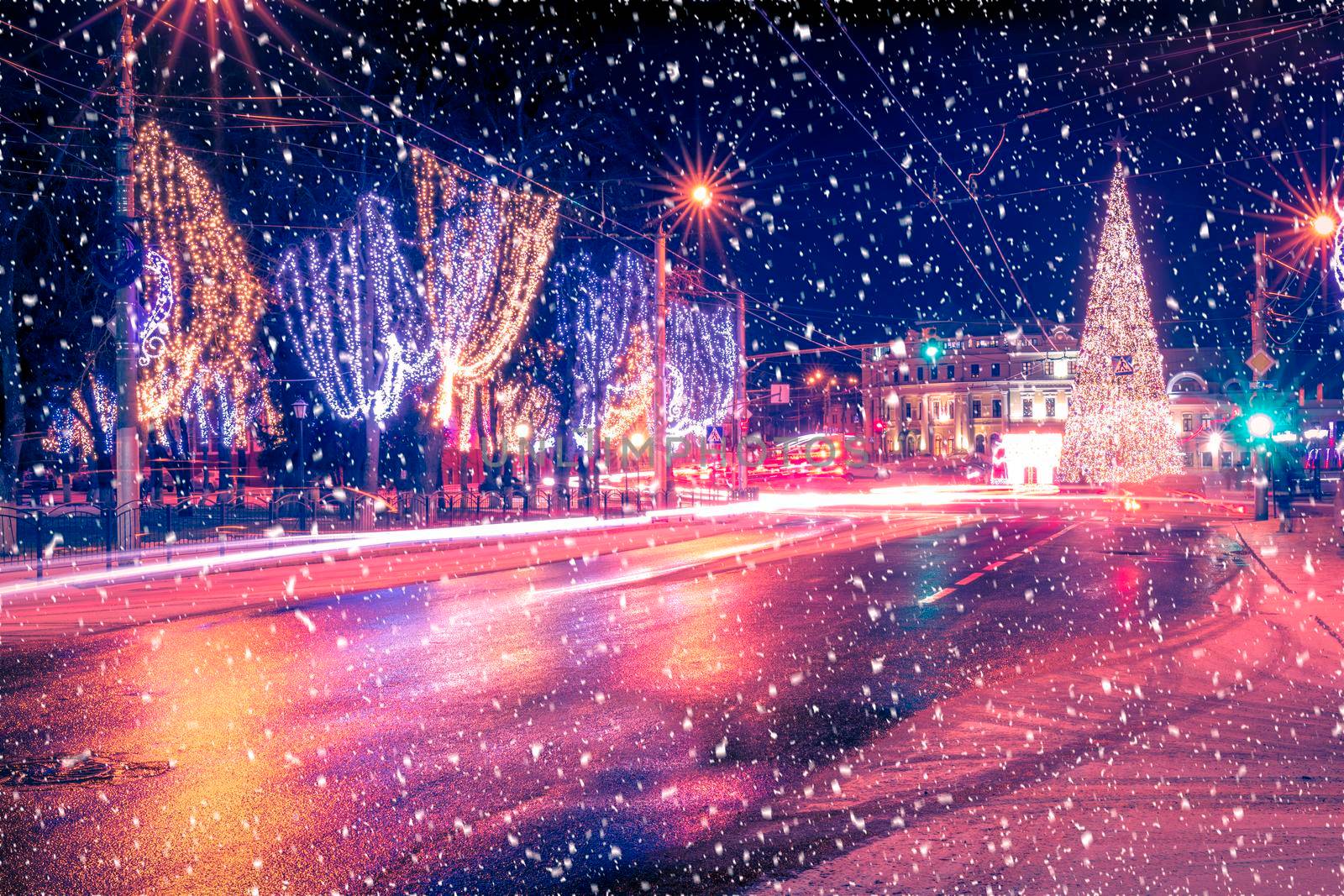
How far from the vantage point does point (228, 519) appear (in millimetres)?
30031

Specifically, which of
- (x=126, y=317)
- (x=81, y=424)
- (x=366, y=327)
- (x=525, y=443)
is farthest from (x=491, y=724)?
(x=81, y=424)

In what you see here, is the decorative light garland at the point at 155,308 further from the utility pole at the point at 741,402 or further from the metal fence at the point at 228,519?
the utility pole at the point at 741,402

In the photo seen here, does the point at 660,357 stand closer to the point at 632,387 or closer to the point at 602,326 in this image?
the point at 602,326

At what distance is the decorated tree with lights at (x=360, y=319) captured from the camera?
30.3 meters

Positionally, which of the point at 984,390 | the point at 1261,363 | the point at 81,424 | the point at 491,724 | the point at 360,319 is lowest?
the point at 491,724

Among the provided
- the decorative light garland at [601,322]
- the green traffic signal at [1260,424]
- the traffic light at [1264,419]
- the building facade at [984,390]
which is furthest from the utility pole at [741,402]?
the building facade at [984,390]

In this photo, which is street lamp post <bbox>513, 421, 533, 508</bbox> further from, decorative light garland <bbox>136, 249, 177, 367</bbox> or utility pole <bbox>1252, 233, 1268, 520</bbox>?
utility pole <bbox>1252, 233, 1268, 520</bbox>

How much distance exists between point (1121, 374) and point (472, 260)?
3028 centimetres

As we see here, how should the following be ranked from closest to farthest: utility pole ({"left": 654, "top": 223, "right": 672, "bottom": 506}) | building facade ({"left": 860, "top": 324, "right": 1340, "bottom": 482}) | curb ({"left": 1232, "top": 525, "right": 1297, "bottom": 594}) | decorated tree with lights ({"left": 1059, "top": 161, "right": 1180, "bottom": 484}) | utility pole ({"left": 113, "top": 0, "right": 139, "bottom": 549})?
curb ({"left": 1232, "top": 525, "right": 1297, "bottom": 594}), utility pole ({"left": 113, "top": 0, "right": 139, "bottom": 549}), utility pole ({"left": 654, "top": 223, "right": 672, "bottom": 506}), decorated tree with lights ({"left": 1059, "top": 161, "right": 1180, "bottom": 484}), building facade ({"left": 860, "top": 324, "right": 1340, "bottom": 482})

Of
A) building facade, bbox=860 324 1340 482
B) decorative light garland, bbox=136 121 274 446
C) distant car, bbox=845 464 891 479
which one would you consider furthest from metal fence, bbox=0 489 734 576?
building facade, bbox=860 324 1340 482

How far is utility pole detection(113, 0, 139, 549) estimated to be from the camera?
18.9 metres

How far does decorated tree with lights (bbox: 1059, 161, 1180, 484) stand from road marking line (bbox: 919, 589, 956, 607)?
119 feet

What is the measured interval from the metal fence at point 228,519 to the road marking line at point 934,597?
13.4 m

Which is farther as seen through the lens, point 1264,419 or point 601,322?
point 601,322
